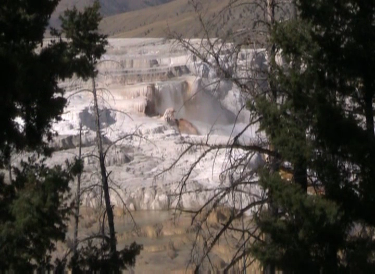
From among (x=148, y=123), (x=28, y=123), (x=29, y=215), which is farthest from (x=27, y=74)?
(x=148, y=123)

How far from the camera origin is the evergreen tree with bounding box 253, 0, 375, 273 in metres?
8.17

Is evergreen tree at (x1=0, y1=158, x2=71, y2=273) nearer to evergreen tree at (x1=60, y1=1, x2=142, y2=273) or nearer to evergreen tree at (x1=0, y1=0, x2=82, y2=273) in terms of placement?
evergreen tree at (x1=0, y1=0, x2=82, y2=273)

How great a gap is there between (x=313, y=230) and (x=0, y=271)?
413 cm

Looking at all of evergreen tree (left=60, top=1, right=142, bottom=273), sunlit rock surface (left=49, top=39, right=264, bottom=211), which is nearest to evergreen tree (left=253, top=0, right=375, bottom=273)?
evergreen tree (left=60, top=1, right=142, bottom=273)

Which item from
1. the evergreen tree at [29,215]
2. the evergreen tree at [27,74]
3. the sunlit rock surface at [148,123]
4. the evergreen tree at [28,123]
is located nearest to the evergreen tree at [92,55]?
the evergreen tree at [27,74]

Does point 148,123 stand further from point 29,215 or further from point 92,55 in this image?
point 29,215

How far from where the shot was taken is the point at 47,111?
10.1 metres

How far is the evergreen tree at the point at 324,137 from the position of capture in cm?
817

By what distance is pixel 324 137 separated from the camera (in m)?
8.41

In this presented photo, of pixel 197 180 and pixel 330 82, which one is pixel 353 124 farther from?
pixel 197 180

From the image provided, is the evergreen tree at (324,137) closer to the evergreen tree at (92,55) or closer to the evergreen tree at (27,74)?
the evergreen tree at (27,74)

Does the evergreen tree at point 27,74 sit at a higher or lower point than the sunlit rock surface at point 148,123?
higher

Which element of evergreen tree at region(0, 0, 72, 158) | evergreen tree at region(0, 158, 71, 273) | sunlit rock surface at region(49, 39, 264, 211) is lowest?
sunlit rock surface at region(49, 39, 264, 211)

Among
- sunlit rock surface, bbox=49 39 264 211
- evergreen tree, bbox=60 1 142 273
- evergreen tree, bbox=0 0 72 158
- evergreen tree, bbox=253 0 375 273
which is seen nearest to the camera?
evergreen tree, bbox=253 0 375 273
